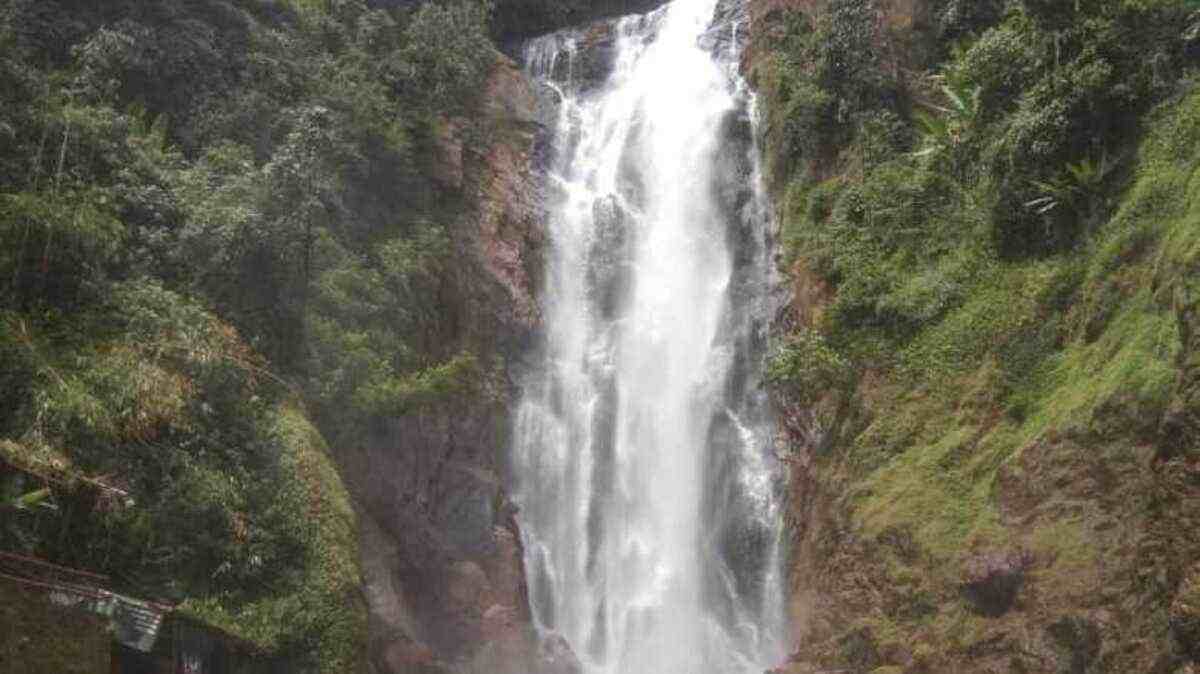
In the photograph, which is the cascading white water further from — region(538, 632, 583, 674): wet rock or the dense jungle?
region(538, 632, 583, 674): wet rock

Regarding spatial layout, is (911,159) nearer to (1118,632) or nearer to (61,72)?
(1118,632)

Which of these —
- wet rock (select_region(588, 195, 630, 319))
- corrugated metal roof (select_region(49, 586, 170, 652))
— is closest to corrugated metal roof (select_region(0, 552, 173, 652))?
corrugated metal roof (select_region(49, 586, 170, 652))

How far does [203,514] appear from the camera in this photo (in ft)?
41.4

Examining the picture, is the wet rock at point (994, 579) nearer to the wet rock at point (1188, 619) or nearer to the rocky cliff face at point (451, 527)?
the wet rock at point (1188, 619)

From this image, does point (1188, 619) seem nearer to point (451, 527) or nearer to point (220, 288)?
point (451, 527)

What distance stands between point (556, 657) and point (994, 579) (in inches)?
321

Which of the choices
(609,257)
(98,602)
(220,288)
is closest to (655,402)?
(609,257)

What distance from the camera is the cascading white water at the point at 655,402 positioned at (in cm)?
2002

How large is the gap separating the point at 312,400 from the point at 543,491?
21.0 ft

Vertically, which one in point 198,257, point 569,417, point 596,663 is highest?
point 198,257

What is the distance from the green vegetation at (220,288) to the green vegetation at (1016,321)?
770 cm

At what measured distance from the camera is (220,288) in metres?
16.0

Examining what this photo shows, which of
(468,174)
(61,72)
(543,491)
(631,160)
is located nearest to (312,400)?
(543,491)

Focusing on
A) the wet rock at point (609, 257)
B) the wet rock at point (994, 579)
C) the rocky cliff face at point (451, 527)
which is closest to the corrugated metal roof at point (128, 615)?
the rocky cliff face at point (451, 527)
